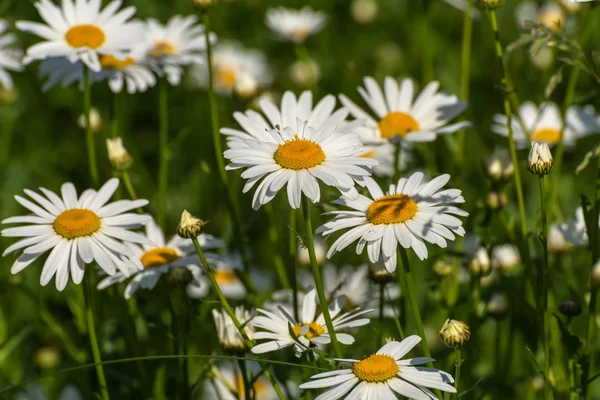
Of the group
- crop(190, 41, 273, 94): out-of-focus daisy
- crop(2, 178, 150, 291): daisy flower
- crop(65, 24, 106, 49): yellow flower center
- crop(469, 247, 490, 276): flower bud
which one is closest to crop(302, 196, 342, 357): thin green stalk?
crop(2, 178, 150, 291): daisy flower

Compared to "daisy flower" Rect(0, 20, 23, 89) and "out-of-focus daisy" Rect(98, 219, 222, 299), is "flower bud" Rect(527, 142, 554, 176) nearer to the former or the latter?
"out-of-focus daisy" Rect(98, 219, 222, 299)

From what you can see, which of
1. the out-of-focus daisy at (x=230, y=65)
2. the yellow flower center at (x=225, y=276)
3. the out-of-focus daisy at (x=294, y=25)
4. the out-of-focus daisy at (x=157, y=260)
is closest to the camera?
the out-of-focus daisy at (x=157, y=260)

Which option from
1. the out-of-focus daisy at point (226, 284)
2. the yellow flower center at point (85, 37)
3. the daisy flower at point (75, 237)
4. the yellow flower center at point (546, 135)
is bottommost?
the out-of-focus daisy at point (226, 284)

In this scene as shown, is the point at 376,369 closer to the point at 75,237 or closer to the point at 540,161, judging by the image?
the point at 540,161

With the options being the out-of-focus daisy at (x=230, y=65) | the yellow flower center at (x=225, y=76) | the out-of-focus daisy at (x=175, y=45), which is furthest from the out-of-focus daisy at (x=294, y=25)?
the out-of-focus daisy at (x=175, y=45)

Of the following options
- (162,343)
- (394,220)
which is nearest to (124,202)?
(394,220)

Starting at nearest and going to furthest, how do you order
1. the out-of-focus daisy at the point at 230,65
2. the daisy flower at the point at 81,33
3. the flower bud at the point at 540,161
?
the flower bud at the point at 540,161
the daisy flower at the point at 81,33
the out-of-focus daisy at the point at 230,65

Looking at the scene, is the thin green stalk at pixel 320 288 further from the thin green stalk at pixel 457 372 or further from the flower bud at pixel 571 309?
the flower bud at pixel 571 309
